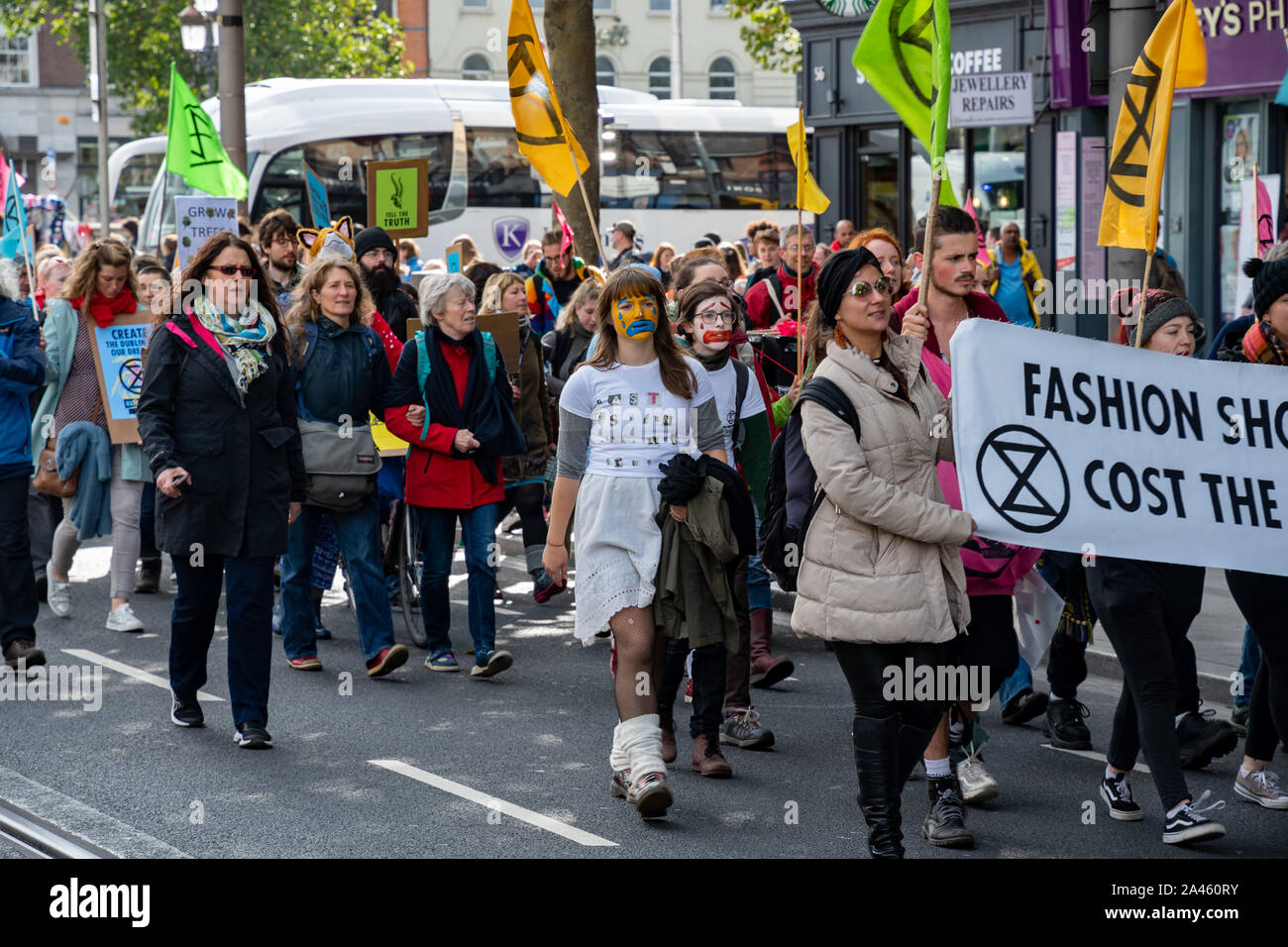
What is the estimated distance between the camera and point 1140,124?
6711 millimetres

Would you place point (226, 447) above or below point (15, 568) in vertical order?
above

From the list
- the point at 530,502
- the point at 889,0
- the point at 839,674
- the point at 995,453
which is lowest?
the point at 839,674

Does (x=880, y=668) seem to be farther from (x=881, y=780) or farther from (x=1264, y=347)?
(x=1264, y=347)

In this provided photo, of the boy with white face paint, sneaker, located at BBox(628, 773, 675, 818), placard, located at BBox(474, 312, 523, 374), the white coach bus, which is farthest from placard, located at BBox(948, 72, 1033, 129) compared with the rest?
the white coach bus

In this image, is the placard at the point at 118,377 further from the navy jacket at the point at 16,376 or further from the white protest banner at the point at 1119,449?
the white protest banner at the point at 1119,449

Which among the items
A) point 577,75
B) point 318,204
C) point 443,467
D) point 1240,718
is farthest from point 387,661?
point 577,75

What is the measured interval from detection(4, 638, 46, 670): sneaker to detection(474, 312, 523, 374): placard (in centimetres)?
271

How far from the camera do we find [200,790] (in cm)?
638

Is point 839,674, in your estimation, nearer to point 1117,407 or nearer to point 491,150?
point 1117,407

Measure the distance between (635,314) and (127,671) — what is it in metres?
3.65

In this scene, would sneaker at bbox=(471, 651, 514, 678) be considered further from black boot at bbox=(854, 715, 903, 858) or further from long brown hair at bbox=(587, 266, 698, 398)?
black boot at bbox=(854, 715, 903, 858)
